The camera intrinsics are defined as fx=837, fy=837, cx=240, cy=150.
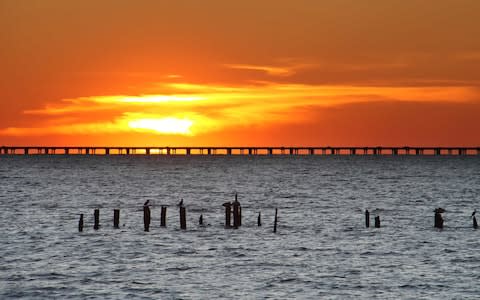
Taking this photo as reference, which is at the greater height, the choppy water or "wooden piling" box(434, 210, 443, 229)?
"wooden piling" box(434, 210, 443, 229)

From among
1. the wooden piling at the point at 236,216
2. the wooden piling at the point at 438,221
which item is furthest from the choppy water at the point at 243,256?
the wooden piling at the point at 236,216

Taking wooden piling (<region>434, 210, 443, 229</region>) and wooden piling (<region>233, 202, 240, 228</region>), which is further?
wooden piling (<region>434, 210, 443, 229</region>)

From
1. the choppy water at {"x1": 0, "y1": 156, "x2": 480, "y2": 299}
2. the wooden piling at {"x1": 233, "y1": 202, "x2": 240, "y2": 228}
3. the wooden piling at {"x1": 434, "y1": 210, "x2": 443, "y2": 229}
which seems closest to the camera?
the choppy water at {"x1": 0, "y1": 156, "x2": 480, "y2": 299}

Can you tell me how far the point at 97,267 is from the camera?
3966 centimetres

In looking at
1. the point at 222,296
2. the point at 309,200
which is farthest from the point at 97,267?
the point at 309,200

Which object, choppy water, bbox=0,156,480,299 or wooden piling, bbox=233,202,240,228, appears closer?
choppy water, bbox=0,156,480,299

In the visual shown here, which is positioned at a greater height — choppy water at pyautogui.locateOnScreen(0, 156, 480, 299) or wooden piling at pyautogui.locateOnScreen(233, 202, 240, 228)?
wooden piling at pyautogui.locateOnScreen(233, 202, 240, 228)

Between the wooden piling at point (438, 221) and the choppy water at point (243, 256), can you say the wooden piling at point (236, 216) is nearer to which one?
the choppy water at point (243, 256)

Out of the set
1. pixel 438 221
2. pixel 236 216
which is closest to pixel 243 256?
pixel 236 216

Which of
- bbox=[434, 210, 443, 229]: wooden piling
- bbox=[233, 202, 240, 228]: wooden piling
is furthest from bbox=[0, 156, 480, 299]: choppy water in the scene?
bbox=[233, 202, 240, 228]: wooden piling

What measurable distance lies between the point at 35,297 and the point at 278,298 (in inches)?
372

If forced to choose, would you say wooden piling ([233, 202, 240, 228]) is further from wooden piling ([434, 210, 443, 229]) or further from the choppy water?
wooden piling ([434, 210, 443, 229])

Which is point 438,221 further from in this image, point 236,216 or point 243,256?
point 243,256

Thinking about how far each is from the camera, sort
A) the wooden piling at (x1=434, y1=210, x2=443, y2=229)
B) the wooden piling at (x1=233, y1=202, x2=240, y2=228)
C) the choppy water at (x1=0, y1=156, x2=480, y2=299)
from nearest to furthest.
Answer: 1. the choppy water at (x1=0, y1=156, x2=480, y2=299)
2. the wooden piling at (x1=233, y1=202, x2=240, y2=228)
3. the wooden piling at (x1=434, y1=210, x2=443, y2=229)
